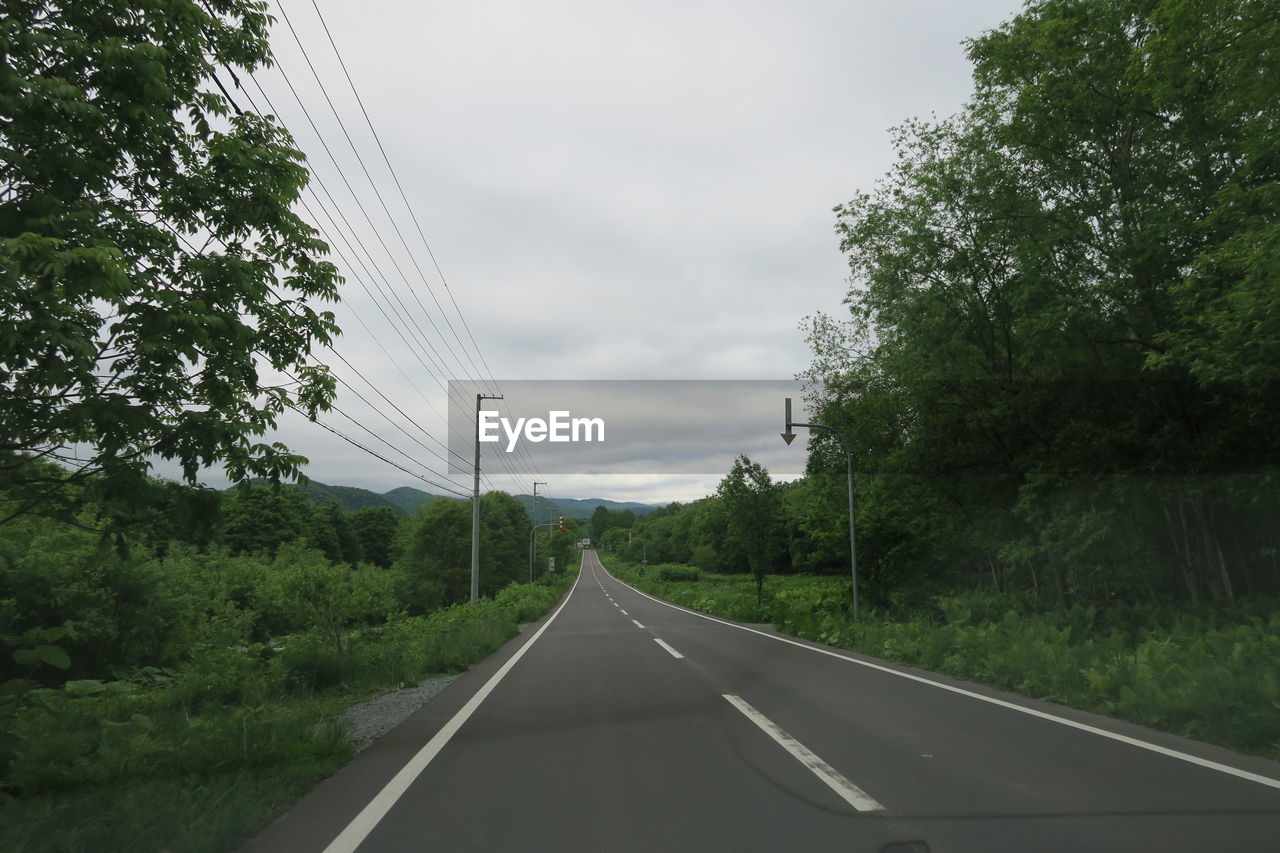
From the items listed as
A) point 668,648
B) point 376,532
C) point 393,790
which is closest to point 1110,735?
point 393,790

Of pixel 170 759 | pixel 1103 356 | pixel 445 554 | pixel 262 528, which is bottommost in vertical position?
pixel 445 554

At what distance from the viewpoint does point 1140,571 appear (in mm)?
19125

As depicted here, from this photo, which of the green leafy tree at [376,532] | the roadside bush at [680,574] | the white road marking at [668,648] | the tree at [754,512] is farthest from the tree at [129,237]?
the green leafy tree at [376,532]

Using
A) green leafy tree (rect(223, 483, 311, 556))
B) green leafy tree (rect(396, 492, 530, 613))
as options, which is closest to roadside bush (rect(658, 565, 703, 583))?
green leafy tree (rect(396, 492, 530, 613))

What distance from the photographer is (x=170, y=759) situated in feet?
18.0

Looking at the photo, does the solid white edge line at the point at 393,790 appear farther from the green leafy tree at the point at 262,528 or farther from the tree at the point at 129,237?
the green leafy tree at the point at 262,528

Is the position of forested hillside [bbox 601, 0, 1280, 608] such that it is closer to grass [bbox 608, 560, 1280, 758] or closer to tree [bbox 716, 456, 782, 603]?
grass [bbox 608, 560, 1280, 758]

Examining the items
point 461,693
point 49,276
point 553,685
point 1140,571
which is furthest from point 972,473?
point 49,276

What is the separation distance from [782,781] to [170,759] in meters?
4.77

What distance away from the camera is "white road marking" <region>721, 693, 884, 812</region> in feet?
16.2

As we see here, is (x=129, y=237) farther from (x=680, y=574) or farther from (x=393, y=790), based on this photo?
(x=680, y=574)

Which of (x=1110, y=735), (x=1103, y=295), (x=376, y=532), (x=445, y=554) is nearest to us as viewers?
(x=1110, y=735)

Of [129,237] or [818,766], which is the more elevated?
[129,237]

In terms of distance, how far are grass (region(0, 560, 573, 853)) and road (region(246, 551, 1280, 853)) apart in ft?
1.11
